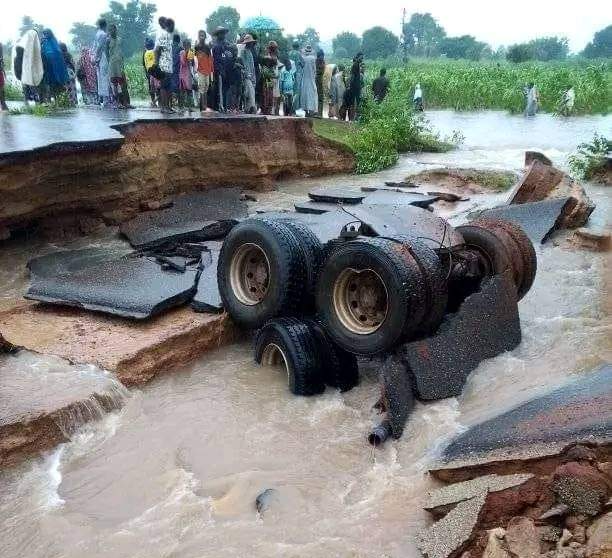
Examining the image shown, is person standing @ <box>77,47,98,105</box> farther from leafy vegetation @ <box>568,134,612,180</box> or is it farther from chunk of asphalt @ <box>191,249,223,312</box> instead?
leafy vegetation @ <box>568,134,612,180</box>

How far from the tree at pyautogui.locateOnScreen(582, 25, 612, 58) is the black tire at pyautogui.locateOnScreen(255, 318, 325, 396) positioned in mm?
83573

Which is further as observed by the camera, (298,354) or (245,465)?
(298,354)

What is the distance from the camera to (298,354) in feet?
16.4

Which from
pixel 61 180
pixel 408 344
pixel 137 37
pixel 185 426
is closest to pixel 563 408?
pixel 408 344

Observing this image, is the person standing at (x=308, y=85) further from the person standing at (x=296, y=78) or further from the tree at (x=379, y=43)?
the tree at (x=379, y=43)

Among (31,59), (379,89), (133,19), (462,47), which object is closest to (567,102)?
(379,89)

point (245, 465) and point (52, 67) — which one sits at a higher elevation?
point (52, 67)

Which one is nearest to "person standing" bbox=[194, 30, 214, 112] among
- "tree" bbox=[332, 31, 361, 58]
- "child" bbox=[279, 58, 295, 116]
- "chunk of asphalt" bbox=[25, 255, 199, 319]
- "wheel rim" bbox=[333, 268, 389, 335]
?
"child" bbox=[279, 58, 295, 116]

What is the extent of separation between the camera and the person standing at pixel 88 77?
1608 cm

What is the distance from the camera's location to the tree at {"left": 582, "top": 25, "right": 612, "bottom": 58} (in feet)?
259

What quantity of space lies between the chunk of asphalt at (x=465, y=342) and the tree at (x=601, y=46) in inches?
3243

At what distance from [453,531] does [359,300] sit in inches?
88.5

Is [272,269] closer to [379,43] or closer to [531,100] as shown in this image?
[531,100]

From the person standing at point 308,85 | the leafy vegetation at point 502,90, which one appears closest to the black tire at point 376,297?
the person standing at point 308,85
